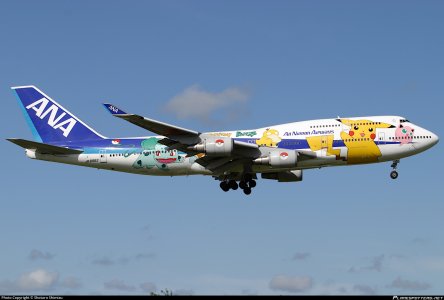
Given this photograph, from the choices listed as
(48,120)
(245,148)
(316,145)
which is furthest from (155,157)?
(316,145)

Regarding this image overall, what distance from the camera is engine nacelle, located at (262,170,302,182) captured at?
58.1 metres

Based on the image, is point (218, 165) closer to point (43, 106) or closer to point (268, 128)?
point (268, 128)

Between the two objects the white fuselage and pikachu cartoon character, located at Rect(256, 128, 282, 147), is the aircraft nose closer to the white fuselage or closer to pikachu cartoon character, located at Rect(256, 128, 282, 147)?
the white fuselage

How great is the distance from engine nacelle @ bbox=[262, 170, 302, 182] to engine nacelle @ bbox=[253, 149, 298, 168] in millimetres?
5722

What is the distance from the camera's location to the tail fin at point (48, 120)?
59.6 meters

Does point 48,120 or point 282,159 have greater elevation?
point 48,120

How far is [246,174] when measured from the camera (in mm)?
55281

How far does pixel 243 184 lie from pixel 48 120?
16.4 m

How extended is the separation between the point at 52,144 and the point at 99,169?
4.72 metres

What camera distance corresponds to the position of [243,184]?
184ft

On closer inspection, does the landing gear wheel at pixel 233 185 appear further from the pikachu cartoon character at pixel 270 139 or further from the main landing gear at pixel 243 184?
the pikachu cartoon character at pixel 270 139

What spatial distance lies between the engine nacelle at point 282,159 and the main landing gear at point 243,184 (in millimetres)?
3503

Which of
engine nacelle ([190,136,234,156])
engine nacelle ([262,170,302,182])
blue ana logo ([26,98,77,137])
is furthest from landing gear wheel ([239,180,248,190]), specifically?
blue ana logo ([26,98,77,137])

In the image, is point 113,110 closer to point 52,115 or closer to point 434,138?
point 52,115
